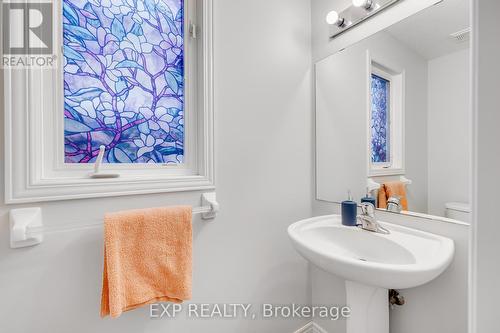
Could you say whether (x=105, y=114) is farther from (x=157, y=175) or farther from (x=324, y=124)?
(x=324, y=124)

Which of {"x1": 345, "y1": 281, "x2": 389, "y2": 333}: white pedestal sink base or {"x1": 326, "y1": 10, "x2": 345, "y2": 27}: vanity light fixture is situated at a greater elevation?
{"x1": 326, "y1": 10, "x2": 345, "y2": 27}: vanity light fixture

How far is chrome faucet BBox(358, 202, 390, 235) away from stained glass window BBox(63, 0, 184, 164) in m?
0.96

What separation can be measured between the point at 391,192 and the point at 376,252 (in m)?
0.30

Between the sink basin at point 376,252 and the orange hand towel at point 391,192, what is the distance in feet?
0.37

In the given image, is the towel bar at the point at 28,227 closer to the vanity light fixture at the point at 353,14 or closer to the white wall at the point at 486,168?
the white wall at the point at 486,168

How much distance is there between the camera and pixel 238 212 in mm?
1253

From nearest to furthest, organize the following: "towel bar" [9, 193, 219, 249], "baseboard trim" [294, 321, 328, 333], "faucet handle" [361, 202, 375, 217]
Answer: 1. "towel bar" [9, 193, 219, 249]
2. "faucet handle" [361, 202, 375, 217]
3. "baseboard trim" [294, 321, 328, 333]

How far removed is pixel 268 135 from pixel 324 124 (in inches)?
15.2

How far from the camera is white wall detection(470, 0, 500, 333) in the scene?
43 cm

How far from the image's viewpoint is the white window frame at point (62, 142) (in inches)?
30.2

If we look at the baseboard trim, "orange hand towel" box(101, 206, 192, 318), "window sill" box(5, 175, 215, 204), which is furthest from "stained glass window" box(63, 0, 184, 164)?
the baseboard trim

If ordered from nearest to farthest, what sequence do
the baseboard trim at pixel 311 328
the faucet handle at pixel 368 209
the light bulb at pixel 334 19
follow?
the faucet handle at pixel 368 209 → the light bulb at pixel 334 19 → the baseboard trim at pixel 311 328

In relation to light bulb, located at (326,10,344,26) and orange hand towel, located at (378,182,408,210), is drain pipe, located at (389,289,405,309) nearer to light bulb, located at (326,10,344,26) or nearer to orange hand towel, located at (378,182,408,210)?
orange hand towel, located at (378,182,408,210)

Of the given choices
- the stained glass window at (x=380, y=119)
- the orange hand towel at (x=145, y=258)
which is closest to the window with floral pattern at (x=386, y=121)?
the stained glass window at (x=380, y=119)
